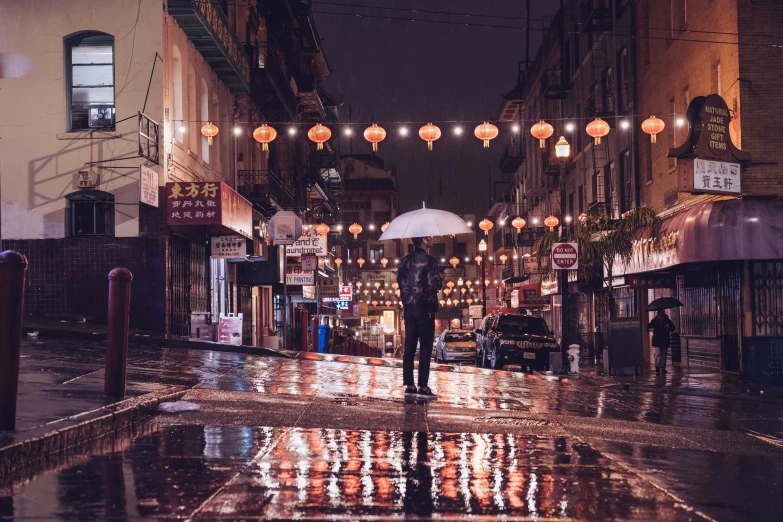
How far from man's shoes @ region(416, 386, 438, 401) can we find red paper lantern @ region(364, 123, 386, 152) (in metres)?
13.2

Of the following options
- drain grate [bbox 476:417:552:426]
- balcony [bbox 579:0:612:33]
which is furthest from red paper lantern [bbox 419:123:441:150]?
drain grate [bbox 476:417:552:426]

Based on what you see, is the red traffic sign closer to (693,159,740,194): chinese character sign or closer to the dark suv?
the dark suv

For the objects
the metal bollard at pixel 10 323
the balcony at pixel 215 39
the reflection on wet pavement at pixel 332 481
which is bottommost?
the reflection on wet pavement at pixel 332 481

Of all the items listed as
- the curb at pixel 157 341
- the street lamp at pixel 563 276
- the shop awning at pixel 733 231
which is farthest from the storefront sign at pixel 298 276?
the shop awning at pixel 733 231

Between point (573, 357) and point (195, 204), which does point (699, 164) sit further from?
point (195, 204)

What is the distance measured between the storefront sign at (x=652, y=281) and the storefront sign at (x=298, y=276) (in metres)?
12.1

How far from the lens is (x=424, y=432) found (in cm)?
758

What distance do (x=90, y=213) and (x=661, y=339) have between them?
1418 cm

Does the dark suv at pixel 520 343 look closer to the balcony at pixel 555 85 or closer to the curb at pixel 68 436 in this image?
the curb at pixel 68 436

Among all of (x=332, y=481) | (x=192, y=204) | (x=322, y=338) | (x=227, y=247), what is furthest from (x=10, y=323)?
(x=322, y=338)

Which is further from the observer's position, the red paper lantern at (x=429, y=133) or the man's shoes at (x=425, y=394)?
the red paper lantern at (x=429, y=133)

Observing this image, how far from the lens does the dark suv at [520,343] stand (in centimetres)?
2466

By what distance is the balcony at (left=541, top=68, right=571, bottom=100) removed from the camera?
42.4 metres

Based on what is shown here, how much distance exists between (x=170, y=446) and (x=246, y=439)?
23.8 inches
